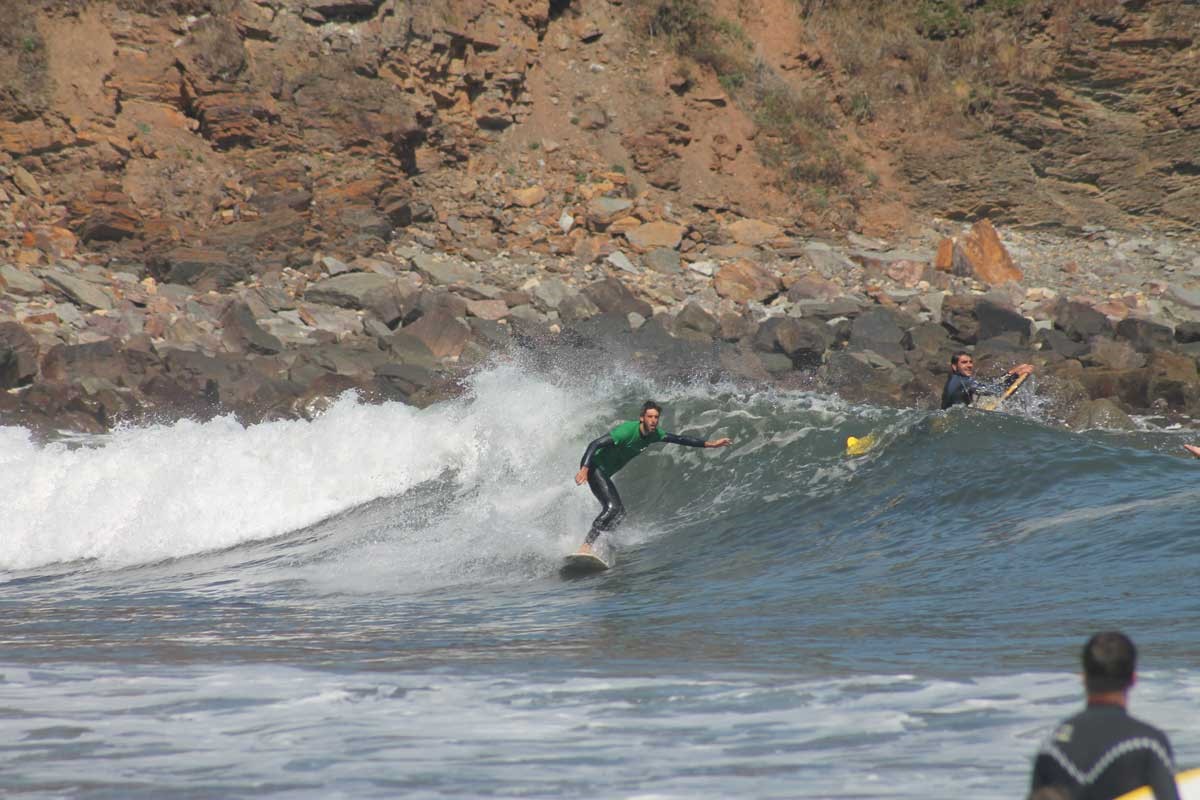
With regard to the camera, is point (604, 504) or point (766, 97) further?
point (766, 97)

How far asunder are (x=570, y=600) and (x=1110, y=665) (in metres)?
6.73

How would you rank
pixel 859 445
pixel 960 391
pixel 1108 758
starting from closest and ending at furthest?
pixel 1108 758
pixel 960 391
pixel 859 445

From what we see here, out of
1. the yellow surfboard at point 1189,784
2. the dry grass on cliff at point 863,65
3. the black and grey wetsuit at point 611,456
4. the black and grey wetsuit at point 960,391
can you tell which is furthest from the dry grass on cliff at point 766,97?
the yellow surfboard at point 1189,784

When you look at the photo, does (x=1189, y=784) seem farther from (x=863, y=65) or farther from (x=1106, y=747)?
(x=863, y=65)

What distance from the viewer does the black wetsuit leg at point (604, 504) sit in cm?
1078

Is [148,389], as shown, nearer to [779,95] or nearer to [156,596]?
[156,596]

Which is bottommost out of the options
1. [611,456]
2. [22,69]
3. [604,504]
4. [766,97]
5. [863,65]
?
[604,504]

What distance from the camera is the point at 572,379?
60.7ft

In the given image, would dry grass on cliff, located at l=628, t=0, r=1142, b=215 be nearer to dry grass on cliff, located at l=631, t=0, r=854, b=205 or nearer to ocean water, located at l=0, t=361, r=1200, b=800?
dry grass on cliff, located at l=631, t=0, r=854, b=205

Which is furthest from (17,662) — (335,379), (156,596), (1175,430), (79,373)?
(1175,430)

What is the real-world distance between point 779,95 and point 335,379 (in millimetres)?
16836

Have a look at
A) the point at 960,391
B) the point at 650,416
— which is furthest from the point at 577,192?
the point at 650,416

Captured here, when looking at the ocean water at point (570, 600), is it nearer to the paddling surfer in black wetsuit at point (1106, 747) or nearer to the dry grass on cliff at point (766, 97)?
the paddling surfer in black wetsuit at point (1106, 747)

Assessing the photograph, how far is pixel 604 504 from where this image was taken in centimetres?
1085
